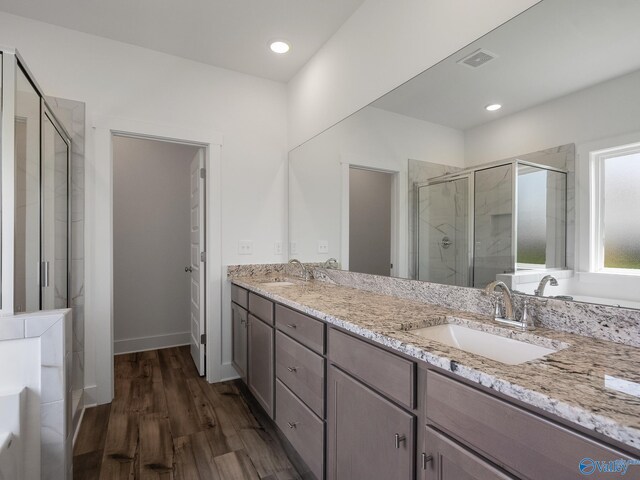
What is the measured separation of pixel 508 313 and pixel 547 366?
422 millimetres

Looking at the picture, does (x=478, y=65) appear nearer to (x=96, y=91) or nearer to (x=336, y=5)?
(x=336, y=5)

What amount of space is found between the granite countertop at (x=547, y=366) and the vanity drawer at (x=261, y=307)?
1.73ft

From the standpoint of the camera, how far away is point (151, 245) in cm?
359

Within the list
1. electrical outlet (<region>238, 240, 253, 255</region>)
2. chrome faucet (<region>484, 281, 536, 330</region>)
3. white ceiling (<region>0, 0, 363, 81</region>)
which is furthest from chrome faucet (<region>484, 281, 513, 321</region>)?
electrical outlet (<region>238, 240, 253, 255</region>)

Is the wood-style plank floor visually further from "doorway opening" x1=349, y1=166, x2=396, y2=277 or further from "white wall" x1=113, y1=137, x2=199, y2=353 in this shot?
"doorway opening" x1=349, y1=166, x2=396, y2=277

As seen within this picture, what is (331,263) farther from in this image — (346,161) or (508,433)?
(508,433)

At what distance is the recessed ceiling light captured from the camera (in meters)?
2.45

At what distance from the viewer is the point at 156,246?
3611 millimetres

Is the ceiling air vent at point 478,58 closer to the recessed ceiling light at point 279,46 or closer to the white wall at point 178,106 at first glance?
the recessed ceiling light at point 279,46

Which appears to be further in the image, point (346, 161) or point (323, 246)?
point (323, 246)

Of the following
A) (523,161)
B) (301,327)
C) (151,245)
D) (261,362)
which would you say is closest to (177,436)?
(261,362)

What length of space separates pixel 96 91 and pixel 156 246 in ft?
5.54

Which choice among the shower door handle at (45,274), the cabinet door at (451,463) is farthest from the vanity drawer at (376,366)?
the shower door handle at (45,274)

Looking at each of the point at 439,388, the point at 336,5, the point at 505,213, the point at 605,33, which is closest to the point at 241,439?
the point at 439,388
